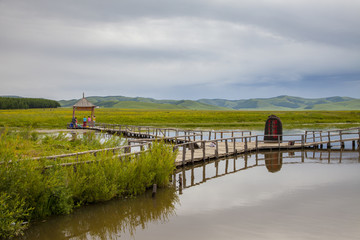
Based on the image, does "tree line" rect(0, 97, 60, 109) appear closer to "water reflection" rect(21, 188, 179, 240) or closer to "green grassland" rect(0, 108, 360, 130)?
"green grassland" rect(0, 108, 360, 130)

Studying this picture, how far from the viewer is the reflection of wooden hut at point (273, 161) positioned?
16391mm

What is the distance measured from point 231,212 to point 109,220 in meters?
3.21

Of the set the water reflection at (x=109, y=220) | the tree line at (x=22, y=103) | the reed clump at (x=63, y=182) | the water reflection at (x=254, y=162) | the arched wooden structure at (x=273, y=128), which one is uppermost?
the tree line at (x=22, y=103)

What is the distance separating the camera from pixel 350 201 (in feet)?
34.0

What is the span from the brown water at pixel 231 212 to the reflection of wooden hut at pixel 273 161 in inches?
61.7

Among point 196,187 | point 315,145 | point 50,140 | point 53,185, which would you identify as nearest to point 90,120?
point 50,140

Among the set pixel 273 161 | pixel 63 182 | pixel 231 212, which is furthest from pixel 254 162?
pixel 63 182

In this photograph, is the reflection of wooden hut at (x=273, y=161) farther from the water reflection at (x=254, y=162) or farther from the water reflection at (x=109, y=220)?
the water reflection at (x=109, y=220)

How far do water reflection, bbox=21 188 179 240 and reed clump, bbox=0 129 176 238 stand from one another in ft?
0.86

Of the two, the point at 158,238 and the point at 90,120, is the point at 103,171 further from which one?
the point at 90,120

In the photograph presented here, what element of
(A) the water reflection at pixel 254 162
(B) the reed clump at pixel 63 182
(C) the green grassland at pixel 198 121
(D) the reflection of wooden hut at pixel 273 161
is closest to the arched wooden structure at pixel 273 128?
(A) the water reflection at pixel 254 162

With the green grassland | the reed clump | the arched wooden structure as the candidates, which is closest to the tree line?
the green grassland

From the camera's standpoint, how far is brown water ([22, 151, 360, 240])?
7.92m

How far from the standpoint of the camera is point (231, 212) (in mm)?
9461
